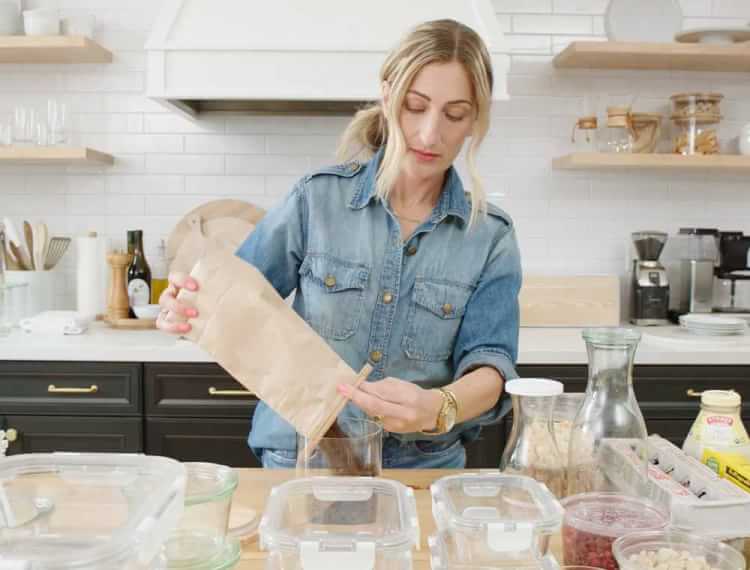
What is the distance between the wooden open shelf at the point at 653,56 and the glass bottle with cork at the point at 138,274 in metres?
1.89

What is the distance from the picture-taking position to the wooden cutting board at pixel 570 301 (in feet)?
10.9

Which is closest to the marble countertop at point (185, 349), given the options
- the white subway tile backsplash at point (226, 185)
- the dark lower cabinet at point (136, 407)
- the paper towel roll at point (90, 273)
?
the dark lower cabinet at point (136, 407)

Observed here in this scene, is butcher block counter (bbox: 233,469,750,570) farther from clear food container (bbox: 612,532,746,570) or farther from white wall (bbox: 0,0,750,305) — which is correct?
white wall (bbox: 0,0,750,305)

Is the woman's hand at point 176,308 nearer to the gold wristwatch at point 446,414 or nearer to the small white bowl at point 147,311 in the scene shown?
the gold wristwatch at point 446,414

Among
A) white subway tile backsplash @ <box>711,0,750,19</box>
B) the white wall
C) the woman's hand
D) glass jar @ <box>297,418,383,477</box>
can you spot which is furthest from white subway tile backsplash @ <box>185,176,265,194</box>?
glass jar @ <box>297,418,383,477</box>

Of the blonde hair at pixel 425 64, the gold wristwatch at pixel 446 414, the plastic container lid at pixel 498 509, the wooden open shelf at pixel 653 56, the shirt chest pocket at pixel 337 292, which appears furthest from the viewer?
the wooden open shelf at pixel 653 56

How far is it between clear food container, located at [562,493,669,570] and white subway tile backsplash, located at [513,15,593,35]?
279 centimetres

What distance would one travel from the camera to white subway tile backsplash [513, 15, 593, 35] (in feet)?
11.5

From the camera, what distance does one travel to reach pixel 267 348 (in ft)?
3.99

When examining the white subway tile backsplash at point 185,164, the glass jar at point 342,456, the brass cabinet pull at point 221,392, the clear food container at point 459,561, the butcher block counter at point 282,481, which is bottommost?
the brass cabinet pull at point 221,392

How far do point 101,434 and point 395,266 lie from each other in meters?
1.58

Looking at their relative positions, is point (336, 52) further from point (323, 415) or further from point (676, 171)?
point (323, 415)

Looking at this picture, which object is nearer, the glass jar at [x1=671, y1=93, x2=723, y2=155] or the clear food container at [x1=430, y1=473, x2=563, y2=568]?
the clear food container at [x1=430, y1=473, x2=563, y2=568]

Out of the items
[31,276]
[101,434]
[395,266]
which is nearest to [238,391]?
[101,434]
